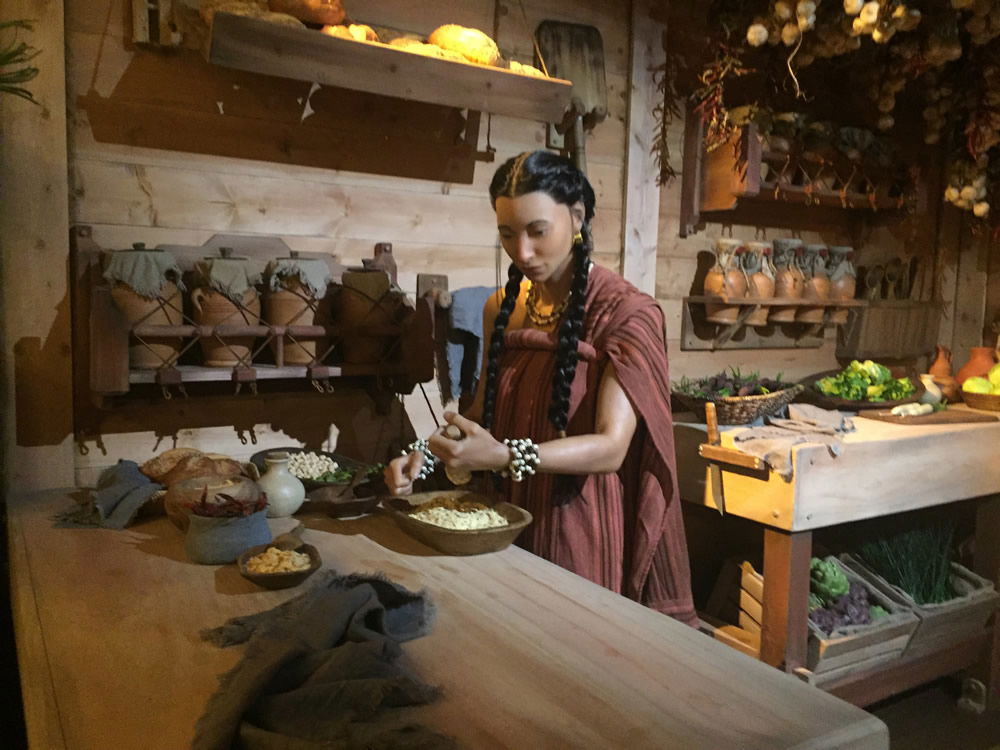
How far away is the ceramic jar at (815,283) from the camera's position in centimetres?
336

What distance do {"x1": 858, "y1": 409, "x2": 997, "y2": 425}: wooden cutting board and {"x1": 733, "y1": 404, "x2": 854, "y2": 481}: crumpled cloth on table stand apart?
0.09 m

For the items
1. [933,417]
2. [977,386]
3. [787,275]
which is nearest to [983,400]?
[977,386]

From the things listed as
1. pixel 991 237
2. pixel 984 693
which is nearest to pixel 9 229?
pixel 984 693

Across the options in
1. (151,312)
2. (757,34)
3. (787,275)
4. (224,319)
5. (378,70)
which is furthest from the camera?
(787,275)

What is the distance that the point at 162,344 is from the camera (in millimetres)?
2037

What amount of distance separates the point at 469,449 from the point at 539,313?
0.51 meters

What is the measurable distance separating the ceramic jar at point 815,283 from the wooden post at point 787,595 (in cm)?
122

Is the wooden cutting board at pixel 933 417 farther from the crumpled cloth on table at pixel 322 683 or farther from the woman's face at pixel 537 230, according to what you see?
the crumpled cloth on table at pixel 322 683

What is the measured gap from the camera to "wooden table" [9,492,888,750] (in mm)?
1012

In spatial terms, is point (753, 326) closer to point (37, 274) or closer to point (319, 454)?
point (319, 454)

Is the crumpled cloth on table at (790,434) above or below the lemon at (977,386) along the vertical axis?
below

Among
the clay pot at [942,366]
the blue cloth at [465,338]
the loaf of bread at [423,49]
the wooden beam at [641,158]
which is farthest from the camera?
the clay pot at [942,366]

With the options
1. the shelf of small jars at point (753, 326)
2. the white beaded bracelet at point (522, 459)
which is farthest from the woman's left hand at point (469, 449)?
the shelf of small jars at point (753, 326)

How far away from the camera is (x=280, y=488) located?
6.21 ft
